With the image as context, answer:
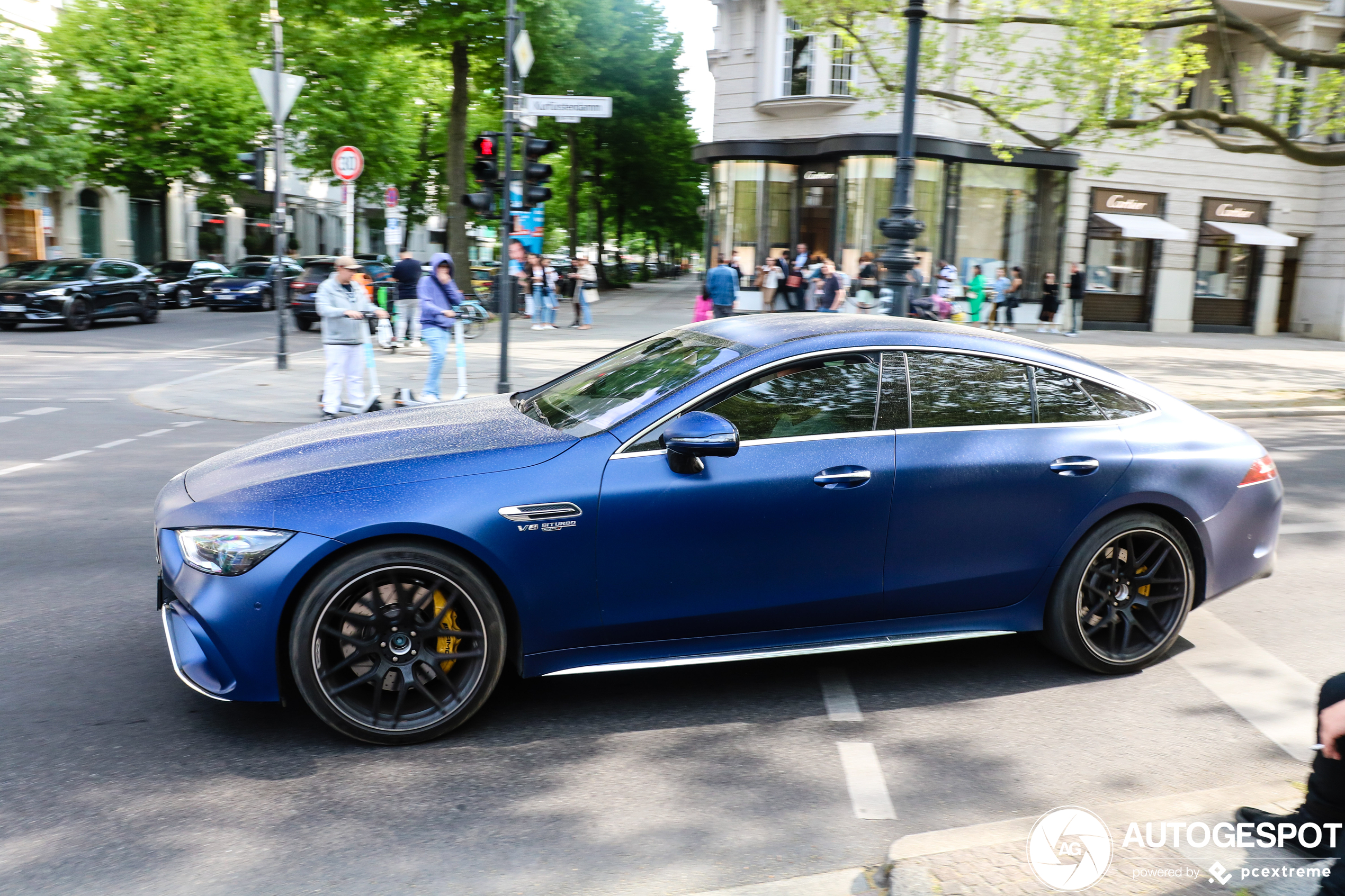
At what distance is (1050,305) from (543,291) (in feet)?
42.9

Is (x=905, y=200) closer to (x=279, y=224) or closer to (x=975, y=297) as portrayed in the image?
(x=279, y=224)

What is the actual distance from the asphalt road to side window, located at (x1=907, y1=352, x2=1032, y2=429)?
0.47 m

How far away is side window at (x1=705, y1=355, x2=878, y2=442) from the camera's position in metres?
4.26

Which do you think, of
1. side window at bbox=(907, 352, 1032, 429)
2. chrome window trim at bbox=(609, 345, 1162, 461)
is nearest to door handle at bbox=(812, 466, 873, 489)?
chrome window trim at bbox=(609, 345, 1162, 461)

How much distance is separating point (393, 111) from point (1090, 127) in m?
28.9

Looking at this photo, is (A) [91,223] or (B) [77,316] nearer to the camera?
(B) [77,316]

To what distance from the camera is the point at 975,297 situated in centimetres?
2886

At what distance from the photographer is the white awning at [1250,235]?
31.7 meters

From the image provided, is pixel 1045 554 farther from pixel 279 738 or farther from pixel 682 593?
pixel 279 738

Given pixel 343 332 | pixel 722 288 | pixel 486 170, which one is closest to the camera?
pixel 343 332

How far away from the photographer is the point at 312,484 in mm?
3936

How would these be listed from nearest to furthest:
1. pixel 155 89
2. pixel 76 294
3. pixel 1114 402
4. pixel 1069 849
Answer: pixel 1069 849
pixel 1114 402
pixel 76 294
pixel 155 89

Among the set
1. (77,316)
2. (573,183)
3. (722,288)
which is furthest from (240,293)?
(722,288)

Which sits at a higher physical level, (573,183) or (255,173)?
(573,183)
